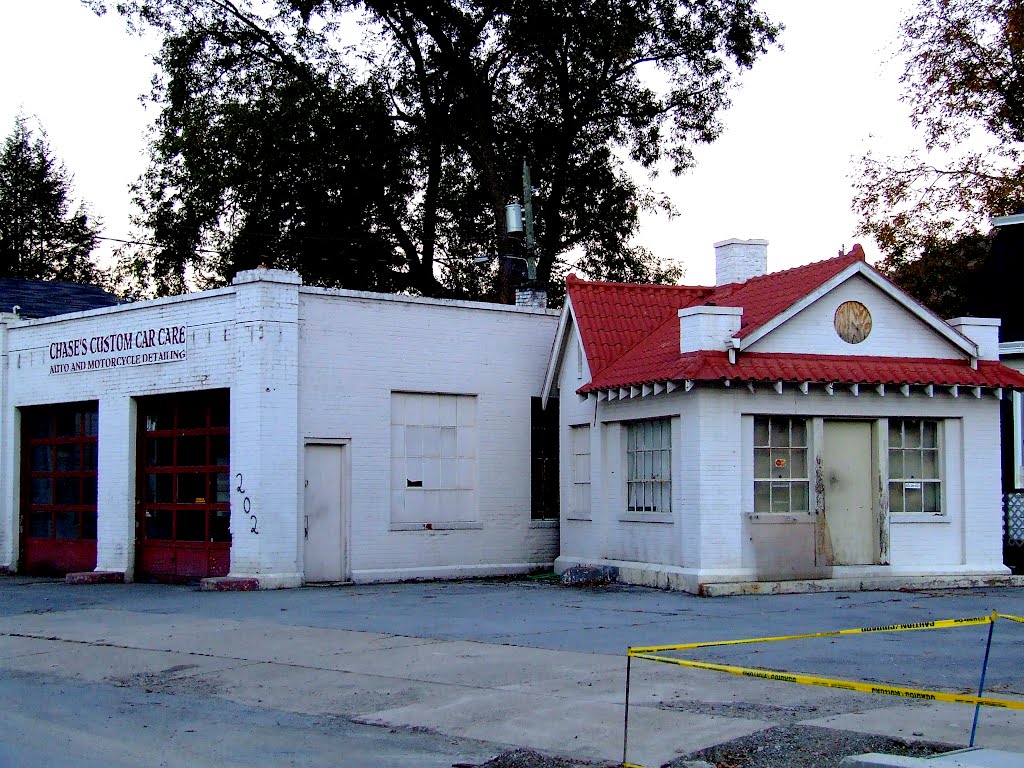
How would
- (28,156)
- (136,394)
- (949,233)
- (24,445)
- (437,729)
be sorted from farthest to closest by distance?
(28,156) < (949,233) < (24,445) < (136,394) < (437,729)

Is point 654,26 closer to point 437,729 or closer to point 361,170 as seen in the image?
point 361,170

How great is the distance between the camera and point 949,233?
34.2 metres

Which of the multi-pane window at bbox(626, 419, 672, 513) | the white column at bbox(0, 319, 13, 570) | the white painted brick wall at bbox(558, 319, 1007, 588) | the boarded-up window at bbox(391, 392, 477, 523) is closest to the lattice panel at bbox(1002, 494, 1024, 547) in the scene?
the white painted brick wall at bbox(558, 319, 1007, 588)

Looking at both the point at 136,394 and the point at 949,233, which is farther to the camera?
the point at 949,233

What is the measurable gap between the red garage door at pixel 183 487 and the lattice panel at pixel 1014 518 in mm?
12660

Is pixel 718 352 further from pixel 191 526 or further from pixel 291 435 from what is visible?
pixel 191 526

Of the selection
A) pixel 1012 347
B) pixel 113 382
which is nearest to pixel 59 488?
pixel 113 382

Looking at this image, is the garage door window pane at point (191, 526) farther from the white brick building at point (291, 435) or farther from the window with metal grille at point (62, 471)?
the window with metal grille at point (62, 471)

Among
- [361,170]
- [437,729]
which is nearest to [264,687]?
[437,729]

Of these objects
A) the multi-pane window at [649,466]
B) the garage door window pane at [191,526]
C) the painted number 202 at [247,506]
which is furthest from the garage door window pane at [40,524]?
the multi-pane window at [649,466]

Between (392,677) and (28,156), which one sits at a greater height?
(28,156)

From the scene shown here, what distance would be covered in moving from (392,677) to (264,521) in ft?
28.7

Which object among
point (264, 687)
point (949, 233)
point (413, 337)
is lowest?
point (264, 687)

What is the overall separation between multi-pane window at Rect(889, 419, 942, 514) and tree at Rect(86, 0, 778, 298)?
15.9 metres
